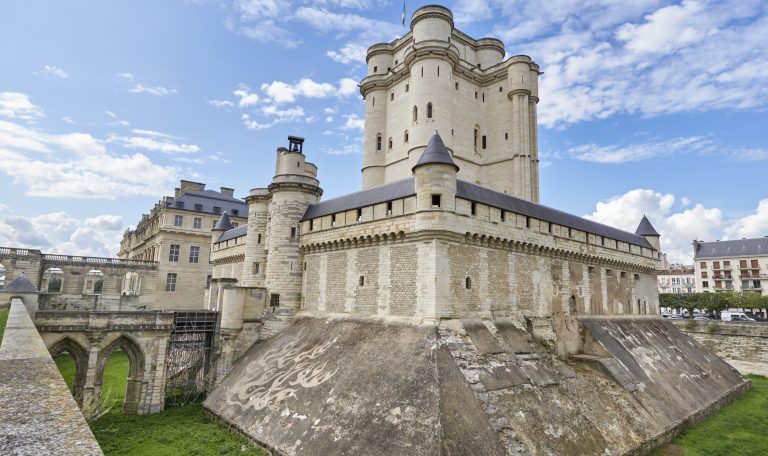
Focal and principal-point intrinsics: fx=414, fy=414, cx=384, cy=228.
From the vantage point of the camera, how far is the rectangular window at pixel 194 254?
44.0 meters

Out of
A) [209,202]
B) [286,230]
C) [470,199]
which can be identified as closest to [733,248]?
[470,199]

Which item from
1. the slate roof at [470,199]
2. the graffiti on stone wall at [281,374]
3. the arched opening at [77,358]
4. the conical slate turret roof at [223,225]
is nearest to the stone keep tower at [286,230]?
the slate roof at [470,199]

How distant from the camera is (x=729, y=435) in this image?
17.5 metres

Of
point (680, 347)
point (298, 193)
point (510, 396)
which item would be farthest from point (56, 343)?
point (680, 347)

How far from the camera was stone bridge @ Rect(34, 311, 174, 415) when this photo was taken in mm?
19156

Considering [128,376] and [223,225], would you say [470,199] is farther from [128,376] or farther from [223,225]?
[223,225]

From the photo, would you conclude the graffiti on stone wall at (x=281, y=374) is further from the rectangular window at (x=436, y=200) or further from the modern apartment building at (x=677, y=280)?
the modern apartment building at (x=677, y=280)

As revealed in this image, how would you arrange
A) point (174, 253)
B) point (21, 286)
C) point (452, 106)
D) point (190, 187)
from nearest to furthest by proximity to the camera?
point (21, 286) → point (452, 106) → point (174, 253) → point (190, 187)

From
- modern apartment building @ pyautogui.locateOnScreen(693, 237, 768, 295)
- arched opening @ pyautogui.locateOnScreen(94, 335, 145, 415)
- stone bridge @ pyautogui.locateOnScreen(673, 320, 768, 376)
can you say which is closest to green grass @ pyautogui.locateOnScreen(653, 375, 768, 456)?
stone bridge @ pyautogui.locateOnScreen(673, 320, 768, 376)

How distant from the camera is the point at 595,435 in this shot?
46.4 feet

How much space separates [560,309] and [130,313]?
22.3 m

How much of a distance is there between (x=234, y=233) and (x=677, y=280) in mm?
82438

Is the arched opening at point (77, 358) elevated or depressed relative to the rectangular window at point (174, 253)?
depressed

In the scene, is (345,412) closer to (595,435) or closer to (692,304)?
(595,435)
